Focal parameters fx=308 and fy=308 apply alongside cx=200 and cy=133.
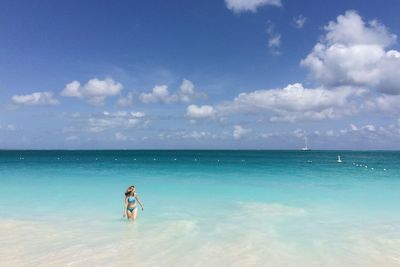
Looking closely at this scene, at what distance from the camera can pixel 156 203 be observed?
17.3 meters

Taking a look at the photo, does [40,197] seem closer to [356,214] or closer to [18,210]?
[18,210]

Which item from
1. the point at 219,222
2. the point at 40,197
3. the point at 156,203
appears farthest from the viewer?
the point at 40,197

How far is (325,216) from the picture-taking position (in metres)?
14.1

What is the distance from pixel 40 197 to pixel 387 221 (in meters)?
18.7

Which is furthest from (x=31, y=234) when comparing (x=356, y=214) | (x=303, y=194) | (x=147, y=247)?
(x=303, y=194)

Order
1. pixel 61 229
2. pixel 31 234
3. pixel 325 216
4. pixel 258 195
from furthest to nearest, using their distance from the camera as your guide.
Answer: pixel 258 195 → pixel 325 216 → pixel 61 229 → pixel 31 234

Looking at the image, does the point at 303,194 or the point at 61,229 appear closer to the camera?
the point at 61,229

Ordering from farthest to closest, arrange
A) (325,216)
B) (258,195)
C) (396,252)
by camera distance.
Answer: (258,195)
(325,216)
(396,252)

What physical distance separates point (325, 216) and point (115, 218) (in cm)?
946

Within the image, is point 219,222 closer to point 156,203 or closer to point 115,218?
point 115,218

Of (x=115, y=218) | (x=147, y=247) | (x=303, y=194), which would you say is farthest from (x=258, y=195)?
(x=147, y=247)

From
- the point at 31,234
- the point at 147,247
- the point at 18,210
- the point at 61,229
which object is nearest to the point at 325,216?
the point at 147,247

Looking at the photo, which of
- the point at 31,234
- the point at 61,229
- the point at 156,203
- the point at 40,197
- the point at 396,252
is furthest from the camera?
the point at 40,197

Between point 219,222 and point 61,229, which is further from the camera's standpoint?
point 219,222
